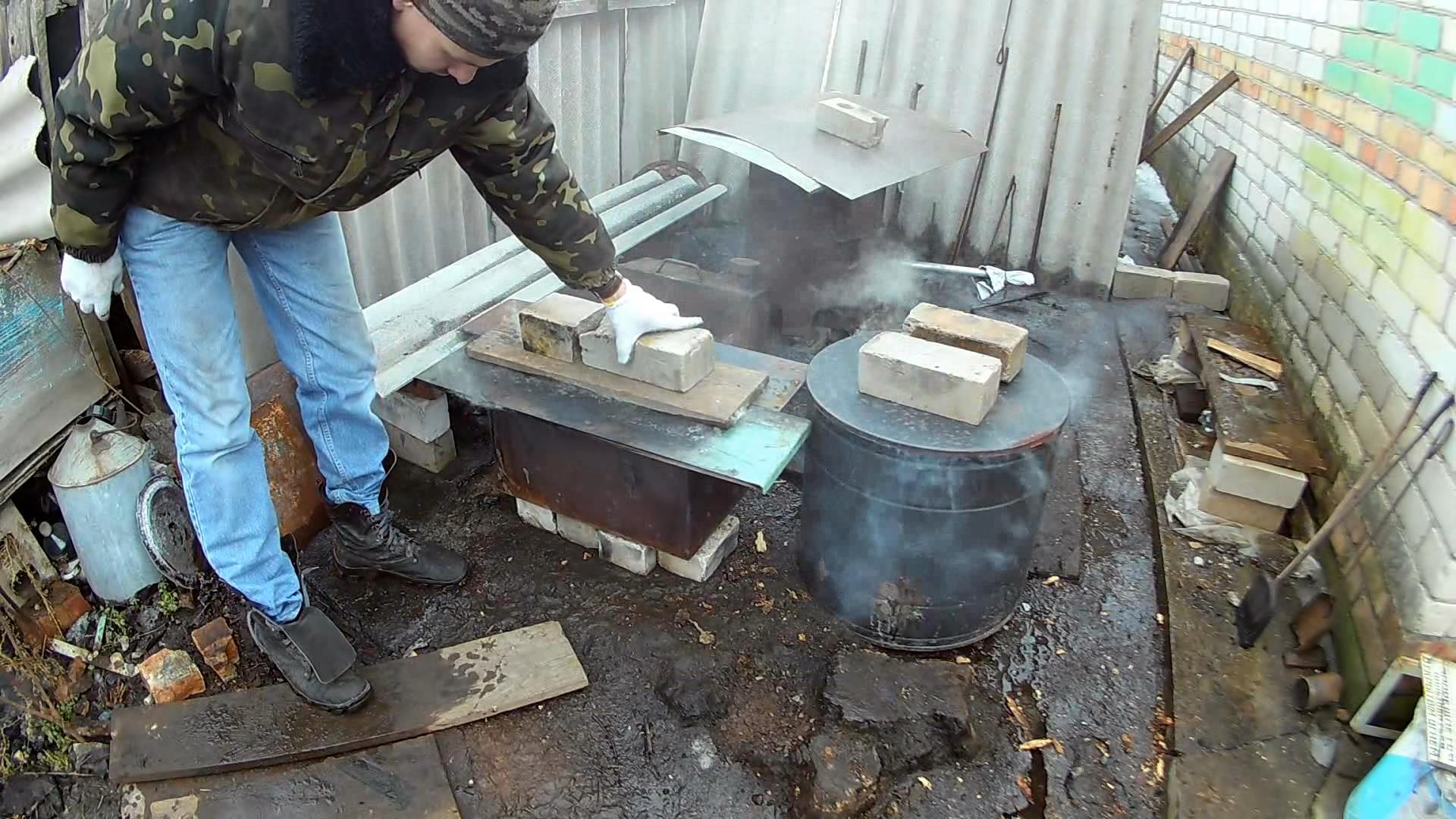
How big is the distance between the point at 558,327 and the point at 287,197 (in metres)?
1.01

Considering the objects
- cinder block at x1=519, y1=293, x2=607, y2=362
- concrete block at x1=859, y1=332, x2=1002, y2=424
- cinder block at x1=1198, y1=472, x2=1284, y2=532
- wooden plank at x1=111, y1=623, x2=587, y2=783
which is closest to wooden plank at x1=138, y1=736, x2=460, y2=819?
wooden plank at x1=111, y1=623, x2=587, y2=783

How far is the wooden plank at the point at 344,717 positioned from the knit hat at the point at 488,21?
199 centimetres

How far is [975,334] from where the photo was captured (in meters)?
2.96

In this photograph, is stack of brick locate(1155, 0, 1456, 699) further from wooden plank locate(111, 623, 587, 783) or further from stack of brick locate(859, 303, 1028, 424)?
wooden plank locate(111, 623, 587, 783)

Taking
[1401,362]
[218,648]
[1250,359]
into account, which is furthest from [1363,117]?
[218,648]

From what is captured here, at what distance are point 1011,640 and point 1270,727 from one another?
0.85 m

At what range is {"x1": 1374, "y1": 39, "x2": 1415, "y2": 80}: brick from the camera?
3.30 m

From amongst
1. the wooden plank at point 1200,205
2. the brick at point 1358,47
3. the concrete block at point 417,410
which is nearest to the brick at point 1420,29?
the brick at point 1358,47

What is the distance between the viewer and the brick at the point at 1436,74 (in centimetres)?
292

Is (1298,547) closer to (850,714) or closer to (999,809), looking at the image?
(999,809)

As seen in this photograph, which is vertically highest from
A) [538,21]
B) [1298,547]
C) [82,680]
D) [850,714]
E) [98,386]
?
[538,21]

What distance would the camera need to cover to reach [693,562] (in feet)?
10.8

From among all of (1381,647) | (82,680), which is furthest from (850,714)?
(82,680)

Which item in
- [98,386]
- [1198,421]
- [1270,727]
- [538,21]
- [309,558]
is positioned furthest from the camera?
[1198,421]
